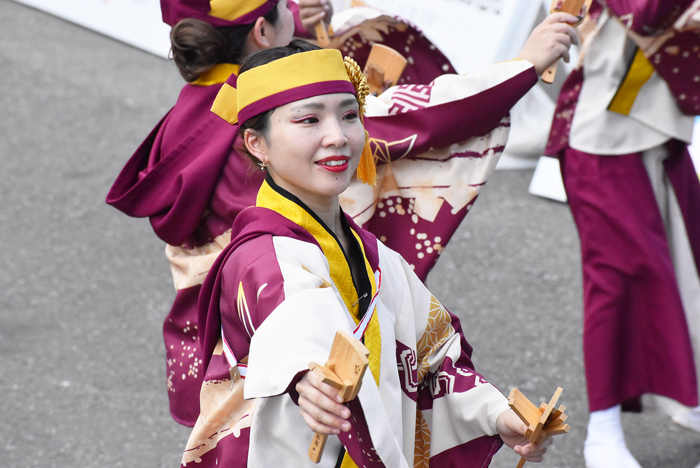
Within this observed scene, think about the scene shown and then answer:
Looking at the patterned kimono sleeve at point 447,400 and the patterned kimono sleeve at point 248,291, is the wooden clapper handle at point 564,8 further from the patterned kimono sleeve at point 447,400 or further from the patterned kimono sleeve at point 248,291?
the patterned kimono sleeve at point 248,291

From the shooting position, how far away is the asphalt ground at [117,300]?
8.77ft

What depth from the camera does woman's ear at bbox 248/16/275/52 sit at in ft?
6.10

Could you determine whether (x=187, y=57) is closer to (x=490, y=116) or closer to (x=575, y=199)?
(x=490, y=116)

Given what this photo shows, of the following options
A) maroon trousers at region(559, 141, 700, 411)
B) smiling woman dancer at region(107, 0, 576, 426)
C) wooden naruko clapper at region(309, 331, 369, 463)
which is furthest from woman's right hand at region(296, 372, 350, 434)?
maroon trousers at region(559, 141, 700, 411)

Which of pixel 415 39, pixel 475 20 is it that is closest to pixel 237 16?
pixel 415 39

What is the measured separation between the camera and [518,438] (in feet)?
4.42

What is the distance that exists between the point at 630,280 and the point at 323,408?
5.53ft

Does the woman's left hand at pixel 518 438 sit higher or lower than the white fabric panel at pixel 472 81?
lower

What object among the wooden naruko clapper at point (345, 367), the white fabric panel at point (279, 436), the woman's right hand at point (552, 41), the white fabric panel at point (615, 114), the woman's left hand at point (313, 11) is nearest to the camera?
the wooden naruko clapper at point (345, 367)

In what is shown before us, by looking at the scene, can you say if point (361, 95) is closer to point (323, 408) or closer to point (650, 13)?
point (323, 408)

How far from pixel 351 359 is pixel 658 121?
173 cm

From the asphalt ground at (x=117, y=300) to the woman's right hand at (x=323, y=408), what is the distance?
1.72 metres

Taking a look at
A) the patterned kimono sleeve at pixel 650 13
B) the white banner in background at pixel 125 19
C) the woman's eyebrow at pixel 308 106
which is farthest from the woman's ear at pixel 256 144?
the white banner in background at pixel 125 19

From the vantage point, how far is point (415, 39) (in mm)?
2121
